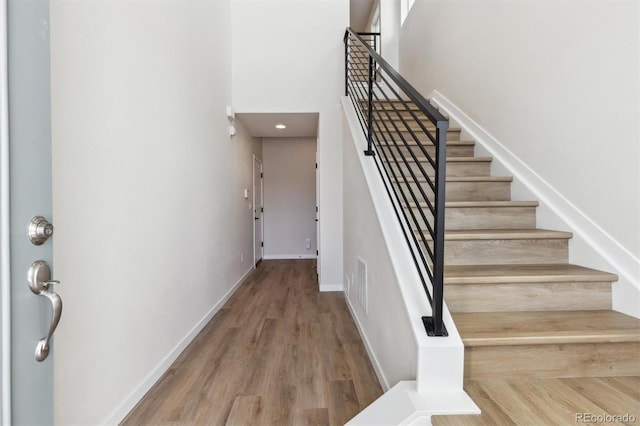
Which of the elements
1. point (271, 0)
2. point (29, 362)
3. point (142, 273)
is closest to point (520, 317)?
point (29, 362)

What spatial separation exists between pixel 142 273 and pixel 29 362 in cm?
102

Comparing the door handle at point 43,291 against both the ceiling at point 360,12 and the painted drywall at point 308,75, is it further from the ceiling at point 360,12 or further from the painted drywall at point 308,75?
the ceiling at point 360,12

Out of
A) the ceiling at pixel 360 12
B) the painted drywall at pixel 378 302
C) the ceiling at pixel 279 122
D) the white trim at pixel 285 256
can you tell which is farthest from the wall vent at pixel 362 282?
the ceiling at pixel 360 12

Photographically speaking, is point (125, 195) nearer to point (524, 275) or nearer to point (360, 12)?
point (524, 275)

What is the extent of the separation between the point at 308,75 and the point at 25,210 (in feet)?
11.6

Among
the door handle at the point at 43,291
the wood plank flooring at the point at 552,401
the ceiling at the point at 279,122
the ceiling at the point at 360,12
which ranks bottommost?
the wood plank flooring at the point at 552,401

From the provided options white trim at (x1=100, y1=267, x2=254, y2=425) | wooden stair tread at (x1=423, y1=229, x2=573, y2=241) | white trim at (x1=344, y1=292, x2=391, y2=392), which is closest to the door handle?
white trim at (x1=100, y1=267, x2=254, y2=425)

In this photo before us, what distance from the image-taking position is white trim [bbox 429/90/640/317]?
140 cm

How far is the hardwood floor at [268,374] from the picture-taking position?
148cm

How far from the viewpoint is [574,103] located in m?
1.72

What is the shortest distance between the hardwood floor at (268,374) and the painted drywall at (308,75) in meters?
1.16

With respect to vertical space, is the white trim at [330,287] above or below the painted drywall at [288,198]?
below

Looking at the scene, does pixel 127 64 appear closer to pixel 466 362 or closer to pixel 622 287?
pixel 466 362

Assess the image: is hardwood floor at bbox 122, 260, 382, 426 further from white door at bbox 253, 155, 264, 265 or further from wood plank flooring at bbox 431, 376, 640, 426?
white door at bbox 253, 155, 264, 265
